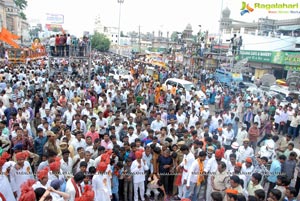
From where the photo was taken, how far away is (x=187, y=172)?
575cm

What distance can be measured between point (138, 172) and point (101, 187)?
974 mm

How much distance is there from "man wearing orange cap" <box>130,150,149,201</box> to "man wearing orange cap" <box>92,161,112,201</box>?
0.74 metres

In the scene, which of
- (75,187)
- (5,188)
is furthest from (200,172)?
(5,188)

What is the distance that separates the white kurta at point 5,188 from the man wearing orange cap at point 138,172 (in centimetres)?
217

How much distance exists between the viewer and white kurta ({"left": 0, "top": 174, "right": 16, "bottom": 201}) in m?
4.47

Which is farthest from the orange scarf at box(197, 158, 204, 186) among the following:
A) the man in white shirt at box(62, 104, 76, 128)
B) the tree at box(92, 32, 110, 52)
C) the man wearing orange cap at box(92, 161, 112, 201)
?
the tree at box(92, 32, 110, 52)

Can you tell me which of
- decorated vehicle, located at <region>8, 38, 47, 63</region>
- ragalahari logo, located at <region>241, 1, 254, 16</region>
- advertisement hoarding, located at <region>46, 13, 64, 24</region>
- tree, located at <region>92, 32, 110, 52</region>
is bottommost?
decorated vehicle, located at <region>8, 38, 47, 63</region>

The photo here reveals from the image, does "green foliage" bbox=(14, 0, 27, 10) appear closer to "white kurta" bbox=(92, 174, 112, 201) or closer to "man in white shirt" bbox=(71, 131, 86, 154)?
"man in white shirt" bbox=(71, 131, 86, 154)

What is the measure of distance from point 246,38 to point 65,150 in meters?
30.3

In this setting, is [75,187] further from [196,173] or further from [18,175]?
[196,173]

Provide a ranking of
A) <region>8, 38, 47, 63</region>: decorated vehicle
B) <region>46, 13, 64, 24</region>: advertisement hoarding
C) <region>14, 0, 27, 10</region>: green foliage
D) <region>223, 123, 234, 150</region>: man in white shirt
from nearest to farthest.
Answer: <region>223, 123, 234, 150</region>: man in white shirt → <region>8, 38, 47, 63</region>: decorated vehicle → <region>46, 13, 64, 24</region>: advertisement hoarding → <region>14, 0, 27, 10</region>: green foliage

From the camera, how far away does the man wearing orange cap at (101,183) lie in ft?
15.8

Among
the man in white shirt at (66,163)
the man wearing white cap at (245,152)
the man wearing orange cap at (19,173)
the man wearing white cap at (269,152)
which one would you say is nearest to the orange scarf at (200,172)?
the man wearing white cap at (245,152)

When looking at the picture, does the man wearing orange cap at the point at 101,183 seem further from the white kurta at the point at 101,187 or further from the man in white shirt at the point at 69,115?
the man in white shirt at the point at 69,115
